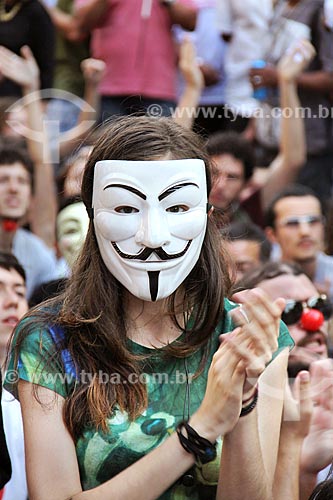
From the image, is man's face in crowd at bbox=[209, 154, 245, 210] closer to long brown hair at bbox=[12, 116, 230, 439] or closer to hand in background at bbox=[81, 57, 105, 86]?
hand in background at bbox=[81, 57, 105, 86]

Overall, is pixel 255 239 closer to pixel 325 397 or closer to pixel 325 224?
pixel 325 224

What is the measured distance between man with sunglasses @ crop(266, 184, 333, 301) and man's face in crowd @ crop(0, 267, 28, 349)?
1.53m

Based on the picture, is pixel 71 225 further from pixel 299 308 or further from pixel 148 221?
pixel 148 221

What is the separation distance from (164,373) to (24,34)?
9.68ft

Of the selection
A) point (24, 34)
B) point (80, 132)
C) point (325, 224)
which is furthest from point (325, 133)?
point (24, 34)

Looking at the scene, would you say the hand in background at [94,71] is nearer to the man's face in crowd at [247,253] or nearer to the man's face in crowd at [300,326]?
the man's face in crowd at [247,253]

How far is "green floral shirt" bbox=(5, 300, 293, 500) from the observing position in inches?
90.8

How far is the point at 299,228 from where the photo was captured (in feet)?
15.1

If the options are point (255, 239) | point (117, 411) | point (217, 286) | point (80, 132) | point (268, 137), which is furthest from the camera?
point (268, 137)

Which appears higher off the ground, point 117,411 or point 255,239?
point 255,239

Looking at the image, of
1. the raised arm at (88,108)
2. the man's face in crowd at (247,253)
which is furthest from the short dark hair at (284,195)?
the raised arm at (88,108)

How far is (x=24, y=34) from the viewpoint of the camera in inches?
195

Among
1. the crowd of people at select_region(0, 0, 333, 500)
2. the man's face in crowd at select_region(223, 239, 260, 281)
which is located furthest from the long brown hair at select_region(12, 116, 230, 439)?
the man's face in crowd at select_region(223, 239, 260, 281)

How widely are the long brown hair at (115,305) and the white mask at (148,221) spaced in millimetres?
39
